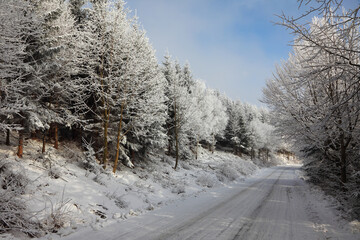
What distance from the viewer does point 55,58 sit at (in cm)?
998

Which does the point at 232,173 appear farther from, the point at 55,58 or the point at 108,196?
the point at 55,58

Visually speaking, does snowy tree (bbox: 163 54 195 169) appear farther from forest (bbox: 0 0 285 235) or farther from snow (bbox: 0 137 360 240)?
snow (bbox: 0 137 360 240)

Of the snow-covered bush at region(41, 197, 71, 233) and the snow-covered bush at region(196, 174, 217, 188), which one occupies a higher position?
the snow-covered bush at region(41, 197, 71, 233)

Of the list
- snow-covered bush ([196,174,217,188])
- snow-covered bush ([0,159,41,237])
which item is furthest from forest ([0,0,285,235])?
snow-covered bush ([196,174,217,188])

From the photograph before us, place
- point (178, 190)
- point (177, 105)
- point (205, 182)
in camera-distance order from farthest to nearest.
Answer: point (177, 105) < point (205, 182) < point (178, 190)

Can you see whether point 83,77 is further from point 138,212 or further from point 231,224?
point 231,224

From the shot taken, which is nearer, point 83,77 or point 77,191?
point 77,191

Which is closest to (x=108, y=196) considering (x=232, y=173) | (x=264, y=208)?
(x=264, y=208)

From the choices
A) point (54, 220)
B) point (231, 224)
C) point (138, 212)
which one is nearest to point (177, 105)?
point (138, 212)

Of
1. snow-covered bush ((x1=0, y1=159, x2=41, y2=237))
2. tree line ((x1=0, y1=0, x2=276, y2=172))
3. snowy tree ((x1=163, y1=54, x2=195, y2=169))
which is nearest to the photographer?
snow-covered bush ((x1=0, y1=159, x2=41, y2=237))

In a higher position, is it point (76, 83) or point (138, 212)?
point (76, 83)

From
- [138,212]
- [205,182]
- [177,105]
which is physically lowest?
[205,182]

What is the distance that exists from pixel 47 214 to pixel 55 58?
749 cm

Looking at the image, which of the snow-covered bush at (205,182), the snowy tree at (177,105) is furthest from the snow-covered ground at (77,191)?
the snowy tree at (177,105)
